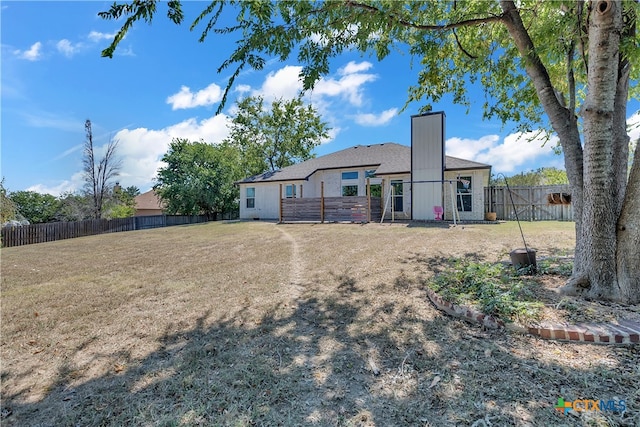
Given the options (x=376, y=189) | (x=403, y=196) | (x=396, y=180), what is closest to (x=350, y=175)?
(x=376, y=189)

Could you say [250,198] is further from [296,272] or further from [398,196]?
[296,272]

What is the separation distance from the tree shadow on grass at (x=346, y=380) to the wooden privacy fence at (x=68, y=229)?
54.3 feet

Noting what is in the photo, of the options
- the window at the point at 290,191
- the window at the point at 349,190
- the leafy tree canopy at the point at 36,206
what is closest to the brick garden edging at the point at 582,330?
the window at the point at 349,190

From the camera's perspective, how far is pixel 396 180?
16.6 m

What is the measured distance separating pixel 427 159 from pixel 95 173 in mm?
28320

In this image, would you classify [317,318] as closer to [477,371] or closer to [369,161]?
[477,371]

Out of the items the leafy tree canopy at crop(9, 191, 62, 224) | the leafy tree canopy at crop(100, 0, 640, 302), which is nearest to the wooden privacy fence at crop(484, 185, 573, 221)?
the leafy tree canopy at crop(100, 0, 640, 302)

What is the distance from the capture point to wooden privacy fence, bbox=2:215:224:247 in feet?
47.4

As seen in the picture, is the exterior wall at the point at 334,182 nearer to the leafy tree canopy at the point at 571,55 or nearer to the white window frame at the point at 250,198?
Result: the white window frame at the point at 250,198

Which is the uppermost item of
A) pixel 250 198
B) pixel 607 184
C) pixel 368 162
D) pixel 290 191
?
pixel 368 162

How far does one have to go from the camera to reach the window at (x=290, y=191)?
20.8m

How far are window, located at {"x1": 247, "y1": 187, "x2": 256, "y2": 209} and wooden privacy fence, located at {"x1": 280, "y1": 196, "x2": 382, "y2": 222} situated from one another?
5.15 meters

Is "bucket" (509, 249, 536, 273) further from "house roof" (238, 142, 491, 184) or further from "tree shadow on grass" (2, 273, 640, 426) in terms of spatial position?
"house roof" (238, 142, 491, 184)

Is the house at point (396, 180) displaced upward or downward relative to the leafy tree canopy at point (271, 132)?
downward
